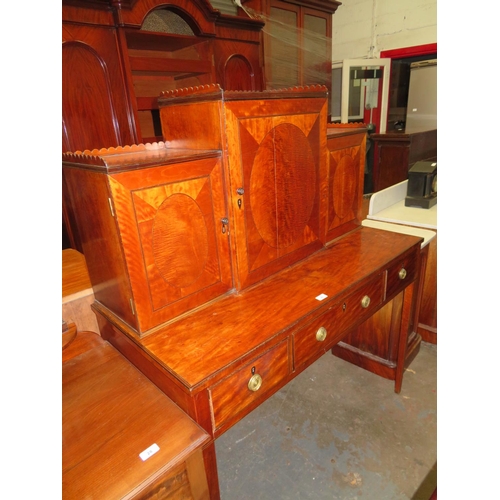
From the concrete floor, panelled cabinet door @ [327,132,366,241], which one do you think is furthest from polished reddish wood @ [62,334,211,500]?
panelled cabinet door @ [327,132,366,241]

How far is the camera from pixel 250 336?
987 mm

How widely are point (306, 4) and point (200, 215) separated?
296 cm

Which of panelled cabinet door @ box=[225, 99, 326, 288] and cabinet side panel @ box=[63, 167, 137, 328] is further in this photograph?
panelled cabinet door @ box=[225, 99, 326, 288]

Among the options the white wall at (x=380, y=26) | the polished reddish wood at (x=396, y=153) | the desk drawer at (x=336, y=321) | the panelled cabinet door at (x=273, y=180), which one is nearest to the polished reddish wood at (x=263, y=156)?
the panelled cabinet door at (x=273, y=180)

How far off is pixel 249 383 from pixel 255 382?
0.02 meters

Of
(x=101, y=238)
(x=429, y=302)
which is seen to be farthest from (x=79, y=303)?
(x=429, y=302)

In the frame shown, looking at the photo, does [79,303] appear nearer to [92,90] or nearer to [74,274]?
[74,274]

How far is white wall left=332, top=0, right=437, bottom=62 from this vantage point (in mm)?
3635

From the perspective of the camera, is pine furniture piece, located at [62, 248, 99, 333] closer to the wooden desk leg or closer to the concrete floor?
the concrete floor

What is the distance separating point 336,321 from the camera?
124 centimetres

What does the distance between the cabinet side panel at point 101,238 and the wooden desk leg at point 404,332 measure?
1400 millimetres

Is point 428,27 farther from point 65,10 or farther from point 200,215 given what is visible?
point 200,215

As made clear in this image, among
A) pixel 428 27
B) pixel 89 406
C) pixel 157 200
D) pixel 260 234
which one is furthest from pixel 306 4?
pixel 89 406

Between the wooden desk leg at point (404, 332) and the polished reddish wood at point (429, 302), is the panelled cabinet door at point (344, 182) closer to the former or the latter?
the wooden desk leg at point (404, 332)
